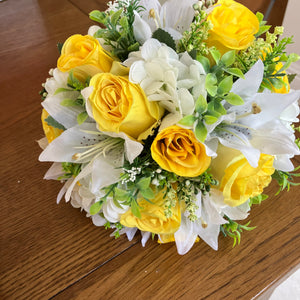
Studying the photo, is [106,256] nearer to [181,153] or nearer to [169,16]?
[181,153]

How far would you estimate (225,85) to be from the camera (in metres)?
0.46

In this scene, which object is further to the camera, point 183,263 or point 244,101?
point 183,263

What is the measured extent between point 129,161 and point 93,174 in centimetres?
5

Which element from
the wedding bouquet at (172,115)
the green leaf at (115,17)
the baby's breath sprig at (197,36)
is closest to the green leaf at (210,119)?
the wedding bouquet at (172,115)

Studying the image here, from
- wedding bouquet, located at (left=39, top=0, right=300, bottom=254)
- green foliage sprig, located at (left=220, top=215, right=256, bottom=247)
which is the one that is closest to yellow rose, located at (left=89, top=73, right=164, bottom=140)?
wedding bouquet, located at (left=39, top=0, right=300, bottom=254)

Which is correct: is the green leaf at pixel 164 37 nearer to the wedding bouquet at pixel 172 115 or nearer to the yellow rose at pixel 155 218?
the wedding bouquet at pixel 172 115

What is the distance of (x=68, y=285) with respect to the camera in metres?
0.59

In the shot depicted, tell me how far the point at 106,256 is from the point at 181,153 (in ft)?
0.90

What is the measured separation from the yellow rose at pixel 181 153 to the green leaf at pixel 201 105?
31mm

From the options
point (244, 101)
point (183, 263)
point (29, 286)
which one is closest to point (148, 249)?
point (183, 263)

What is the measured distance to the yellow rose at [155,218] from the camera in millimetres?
542

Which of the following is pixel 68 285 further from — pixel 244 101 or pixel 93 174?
pixel 244 101

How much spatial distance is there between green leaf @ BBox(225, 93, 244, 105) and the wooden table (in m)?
0.29

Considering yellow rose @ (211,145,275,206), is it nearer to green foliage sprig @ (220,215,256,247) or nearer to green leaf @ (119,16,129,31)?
green foliage sprig @ (220,215,256,247)
